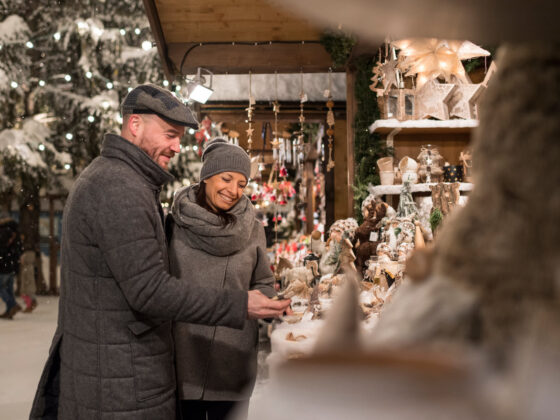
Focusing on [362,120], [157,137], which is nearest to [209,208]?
[157,137]

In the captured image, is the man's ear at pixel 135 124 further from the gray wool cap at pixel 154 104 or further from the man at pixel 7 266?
the man at pixel 7 266

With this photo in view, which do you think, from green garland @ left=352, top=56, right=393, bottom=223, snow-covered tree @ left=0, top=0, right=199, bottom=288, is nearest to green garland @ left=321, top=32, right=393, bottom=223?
green garland @ left=352, top=56, right=393, bottom=223

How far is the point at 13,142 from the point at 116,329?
Result: 847 cm

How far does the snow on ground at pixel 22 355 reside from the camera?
4164mm

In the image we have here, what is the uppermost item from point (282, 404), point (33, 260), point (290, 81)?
point (290, 81)

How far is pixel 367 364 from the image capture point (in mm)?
385

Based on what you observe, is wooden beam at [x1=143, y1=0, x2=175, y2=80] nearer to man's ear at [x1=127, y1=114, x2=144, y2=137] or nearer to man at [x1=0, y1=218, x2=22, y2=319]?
man's ear at [x1=127, y1=114, x2=144, y2=137]

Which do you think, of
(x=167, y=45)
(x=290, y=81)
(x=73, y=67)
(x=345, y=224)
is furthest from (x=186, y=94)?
(x=73, y=67)

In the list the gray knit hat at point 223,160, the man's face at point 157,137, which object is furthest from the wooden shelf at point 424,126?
the man's face at point 157,137

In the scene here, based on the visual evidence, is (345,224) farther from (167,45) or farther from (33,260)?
(33,260)

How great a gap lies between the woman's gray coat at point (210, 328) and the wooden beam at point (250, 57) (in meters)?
2.94

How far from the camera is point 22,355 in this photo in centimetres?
587

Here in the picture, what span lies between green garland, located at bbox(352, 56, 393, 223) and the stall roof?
1.81 feet

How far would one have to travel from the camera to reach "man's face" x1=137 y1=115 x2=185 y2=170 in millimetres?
1734
